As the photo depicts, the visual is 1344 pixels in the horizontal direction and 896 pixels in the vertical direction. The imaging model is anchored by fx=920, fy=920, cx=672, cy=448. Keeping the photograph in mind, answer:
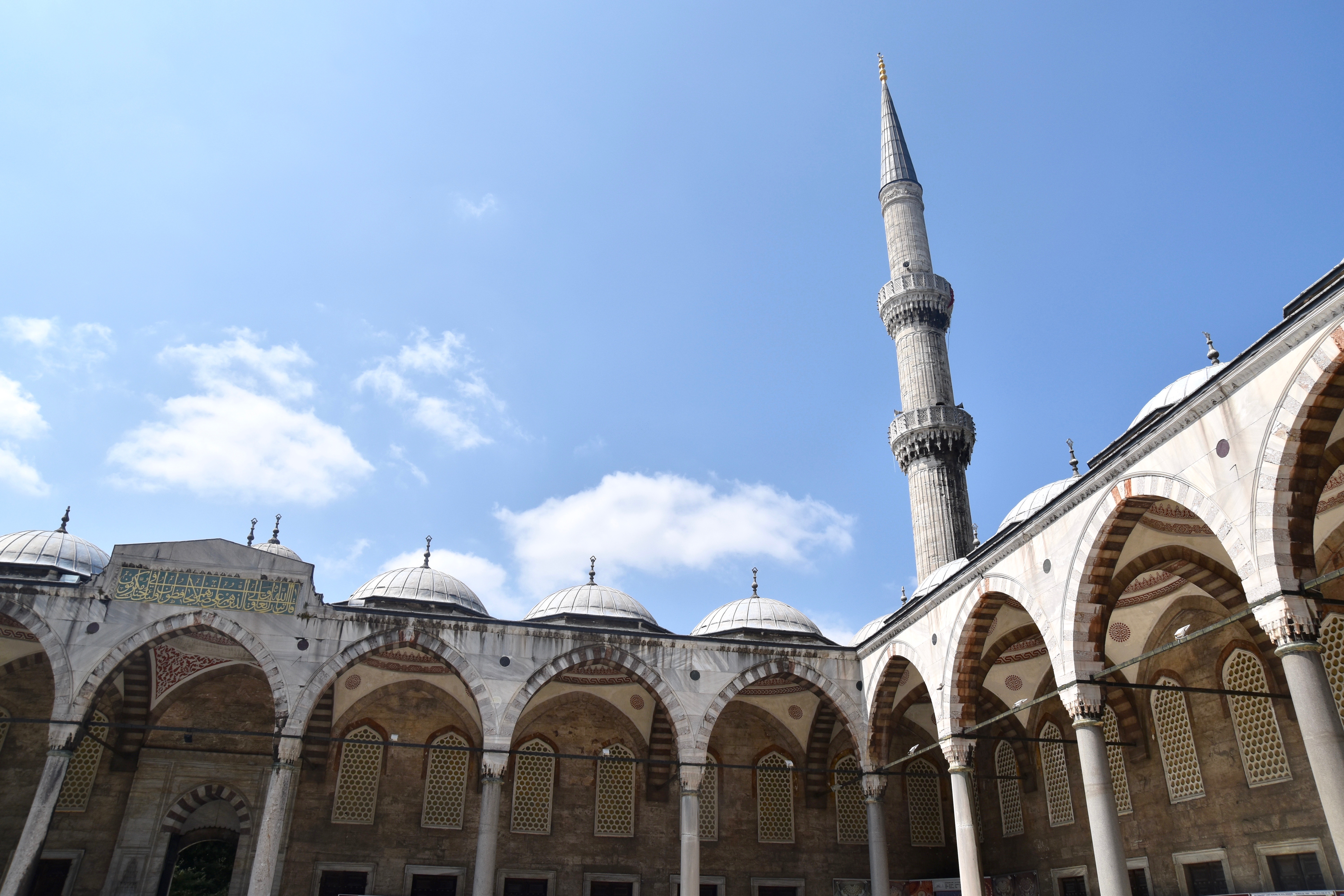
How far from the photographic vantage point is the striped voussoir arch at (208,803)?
599 inches

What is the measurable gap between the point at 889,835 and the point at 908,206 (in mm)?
15518

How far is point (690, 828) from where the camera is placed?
13.3 meters

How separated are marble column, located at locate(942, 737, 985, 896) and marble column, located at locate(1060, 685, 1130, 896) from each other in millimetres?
2489

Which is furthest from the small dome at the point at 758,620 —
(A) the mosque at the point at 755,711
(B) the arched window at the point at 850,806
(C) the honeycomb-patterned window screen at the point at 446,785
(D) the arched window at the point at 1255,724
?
(D) the arched window at the point at 1255,724

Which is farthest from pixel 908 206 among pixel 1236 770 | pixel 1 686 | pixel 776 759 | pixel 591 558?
pixel 1 686

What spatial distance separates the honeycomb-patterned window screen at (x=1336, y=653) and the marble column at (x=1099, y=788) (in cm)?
362

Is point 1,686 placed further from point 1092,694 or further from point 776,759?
point 1092,694

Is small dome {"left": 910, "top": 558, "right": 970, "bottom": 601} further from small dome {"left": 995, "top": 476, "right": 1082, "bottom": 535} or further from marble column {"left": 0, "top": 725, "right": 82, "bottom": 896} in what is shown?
marble column {"left": 0, "top": 725, "right": 82, "bottom": 896}

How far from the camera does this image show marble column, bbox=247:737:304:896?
1173 cm

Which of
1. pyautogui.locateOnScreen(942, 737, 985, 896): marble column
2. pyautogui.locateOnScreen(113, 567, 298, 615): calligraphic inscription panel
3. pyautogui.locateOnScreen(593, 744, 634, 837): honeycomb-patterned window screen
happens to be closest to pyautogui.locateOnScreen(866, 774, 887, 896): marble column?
pyautogui.locateOnScreen(942, 737, 985, 896): marble column

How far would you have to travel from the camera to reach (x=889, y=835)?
56.4ft

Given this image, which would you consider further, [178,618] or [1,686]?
[1,686]

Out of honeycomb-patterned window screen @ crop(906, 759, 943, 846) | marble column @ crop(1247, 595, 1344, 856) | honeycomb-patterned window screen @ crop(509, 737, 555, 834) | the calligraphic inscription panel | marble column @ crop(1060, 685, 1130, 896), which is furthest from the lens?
honeycomb-patterned window screen @ crop(906, 759, 943, 846)

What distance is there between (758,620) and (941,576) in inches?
180
